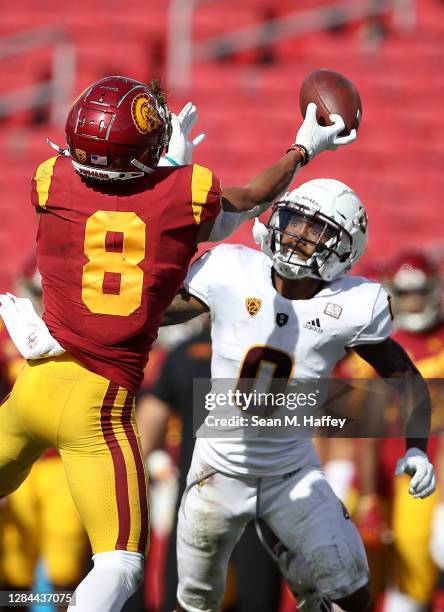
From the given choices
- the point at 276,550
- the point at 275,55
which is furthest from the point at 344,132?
the point at 275,55

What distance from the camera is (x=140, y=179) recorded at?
4.06 meters

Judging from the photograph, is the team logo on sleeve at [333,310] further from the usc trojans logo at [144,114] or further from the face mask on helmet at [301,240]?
the usc trojans logo at [144,114]

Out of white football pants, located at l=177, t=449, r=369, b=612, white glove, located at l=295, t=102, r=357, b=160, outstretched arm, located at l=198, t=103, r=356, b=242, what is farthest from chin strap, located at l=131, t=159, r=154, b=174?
white football pants, located at l=177, t=449, r=369, b=612

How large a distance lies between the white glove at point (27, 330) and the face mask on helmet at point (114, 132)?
1.63 feet

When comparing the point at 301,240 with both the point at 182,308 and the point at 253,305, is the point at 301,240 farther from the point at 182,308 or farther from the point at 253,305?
the point at 182,308

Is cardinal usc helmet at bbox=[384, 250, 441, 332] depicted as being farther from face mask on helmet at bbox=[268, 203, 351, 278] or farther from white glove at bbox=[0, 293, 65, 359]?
white glove at bbox=[0, 293, 65, 359]

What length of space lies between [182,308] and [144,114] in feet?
2.83

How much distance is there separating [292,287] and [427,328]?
7.61 ft

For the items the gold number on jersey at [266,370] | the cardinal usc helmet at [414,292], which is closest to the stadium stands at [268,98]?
the cardinal usc helmet at [414,292]

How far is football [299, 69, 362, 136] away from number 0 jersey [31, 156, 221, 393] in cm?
61

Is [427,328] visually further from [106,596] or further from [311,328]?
[106,596]

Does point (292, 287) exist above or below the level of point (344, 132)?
Result: below

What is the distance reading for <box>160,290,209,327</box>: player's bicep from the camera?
4582 mm

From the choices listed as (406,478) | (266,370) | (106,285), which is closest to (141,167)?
(106,285)
